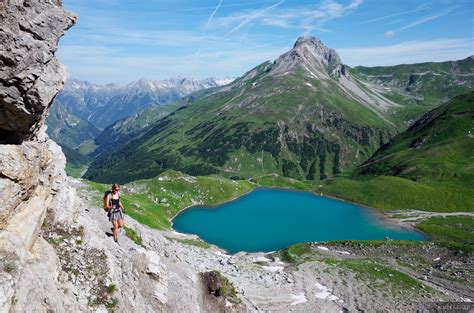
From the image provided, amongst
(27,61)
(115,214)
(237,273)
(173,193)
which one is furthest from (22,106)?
(173,193)

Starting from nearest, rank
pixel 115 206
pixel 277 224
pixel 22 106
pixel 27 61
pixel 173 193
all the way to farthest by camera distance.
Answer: pixel 27 61
pixel 22 106
pixel 115 206
pixel 277 224
pixel 173 193

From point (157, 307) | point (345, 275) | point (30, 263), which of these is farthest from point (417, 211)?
point (30, 263)

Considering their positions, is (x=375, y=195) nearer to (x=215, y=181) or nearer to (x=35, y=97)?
(x=215, y=181)

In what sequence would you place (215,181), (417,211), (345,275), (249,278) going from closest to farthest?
1. (249,278)
2. (345,275)
3. (417,211)
4. (215,181)

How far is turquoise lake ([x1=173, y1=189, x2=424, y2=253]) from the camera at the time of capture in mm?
121250

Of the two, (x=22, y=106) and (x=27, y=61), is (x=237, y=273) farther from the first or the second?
(x=27, y=61)

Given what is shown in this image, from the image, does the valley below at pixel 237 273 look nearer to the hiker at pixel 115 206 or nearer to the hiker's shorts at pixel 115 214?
the hiker at pixel 115 206

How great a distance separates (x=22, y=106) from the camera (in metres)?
22.0

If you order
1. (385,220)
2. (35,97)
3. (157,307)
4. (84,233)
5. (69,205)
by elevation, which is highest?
(35,97)

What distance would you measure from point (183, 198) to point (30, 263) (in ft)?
444

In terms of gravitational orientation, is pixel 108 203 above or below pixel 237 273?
above

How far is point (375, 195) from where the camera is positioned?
190m

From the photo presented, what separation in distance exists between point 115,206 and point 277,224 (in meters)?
114

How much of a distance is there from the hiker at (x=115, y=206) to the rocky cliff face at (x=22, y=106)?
693 centimetres
